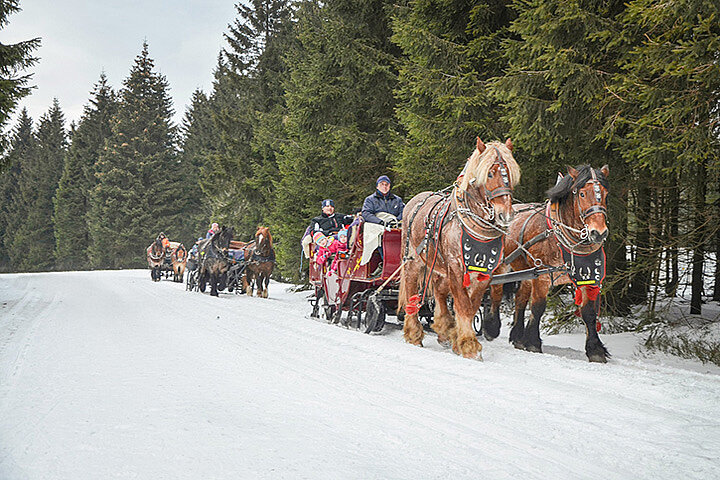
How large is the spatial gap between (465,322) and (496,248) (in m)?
0.91

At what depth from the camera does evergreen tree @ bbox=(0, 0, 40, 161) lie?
12.7 m

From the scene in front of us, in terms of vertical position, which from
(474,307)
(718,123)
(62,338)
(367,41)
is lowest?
(62,338)

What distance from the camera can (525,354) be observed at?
630 centimetres

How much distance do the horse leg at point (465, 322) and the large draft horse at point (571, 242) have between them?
75 centimetres

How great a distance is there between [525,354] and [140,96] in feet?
168

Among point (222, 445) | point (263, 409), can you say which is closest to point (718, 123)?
point (263, 409)

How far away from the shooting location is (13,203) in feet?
197

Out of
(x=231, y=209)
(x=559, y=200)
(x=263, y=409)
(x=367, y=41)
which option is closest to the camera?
(x=263, y=409)

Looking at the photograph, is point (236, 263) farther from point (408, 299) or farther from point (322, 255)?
point (408, 299)

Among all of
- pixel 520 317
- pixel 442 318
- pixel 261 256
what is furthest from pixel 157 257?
pixel 520 317

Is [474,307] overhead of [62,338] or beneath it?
overhead

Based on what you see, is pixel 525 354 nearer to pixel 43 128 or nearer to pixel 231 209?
pixel 231 209

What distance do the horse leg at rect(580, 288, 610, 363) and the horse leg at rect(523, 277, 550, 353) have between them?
730 mm

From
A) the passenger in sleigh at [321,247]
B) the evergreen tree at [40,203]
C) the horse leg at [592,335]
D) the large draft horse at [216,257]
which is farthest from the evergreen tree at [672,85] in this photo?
the evergreen tree at [40,203]
